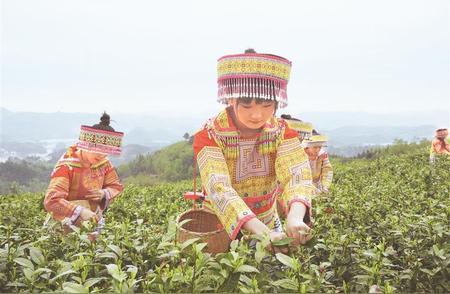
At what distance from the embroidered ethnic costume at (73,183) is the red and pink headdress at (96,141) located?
5.7 inches

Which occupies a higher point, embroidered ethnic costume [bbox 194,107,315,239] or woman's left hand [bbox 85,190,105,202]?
embroidered ethnic costume [bbox 194,107,315,239]

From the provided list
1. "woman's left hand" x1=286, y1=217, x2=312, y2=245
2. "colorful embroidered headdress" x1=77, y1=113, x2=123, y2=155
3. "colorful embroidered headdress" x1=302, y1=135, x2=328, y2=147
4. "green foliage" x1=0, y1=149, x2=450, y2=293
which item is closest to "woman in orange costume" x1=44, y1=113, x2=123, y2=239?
"colorful embroidered headdress" x1=77, y1=113, x2=123, y2=155

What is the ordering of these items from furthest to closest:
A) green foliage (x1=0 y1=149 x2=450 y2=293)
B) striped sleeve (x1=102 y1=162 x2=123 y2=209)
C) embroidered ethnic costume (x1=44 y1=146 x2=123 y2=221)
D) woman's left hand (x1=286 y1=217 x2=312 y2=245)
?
1. striped sleeve (x1=102 y1=162 x2=123 y2=209)
2. embroidered ethnic costume (x1=44 y1=146 x2=123 y2=221)
3. woman's left hand (x1=286 y1=217 x2=312 y2=245)
4. green foliage (x1=0 y1=149 x2=450 y2=293)

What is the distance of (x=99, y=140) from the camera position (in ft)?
13.1

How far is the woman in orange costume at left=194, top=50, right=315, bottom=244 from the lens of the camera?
2.50m

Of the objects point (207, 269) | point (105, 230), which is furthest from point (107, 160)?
point (207, 269)

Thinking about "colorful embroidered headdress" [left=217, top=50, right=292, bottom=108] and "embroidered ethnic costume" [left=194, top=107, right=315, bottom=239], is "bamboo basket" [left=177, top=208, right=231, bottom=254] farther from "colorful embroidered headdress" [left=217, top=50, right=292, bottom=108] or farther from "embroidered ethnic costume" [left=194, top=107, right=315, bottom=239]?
"colorful embroidered headdress" [left=217, top=50, right=292, bottom=108]

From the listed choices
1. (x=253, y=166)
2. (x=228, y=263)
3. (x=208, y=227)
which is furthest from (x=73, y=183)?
(x=228, y=263)

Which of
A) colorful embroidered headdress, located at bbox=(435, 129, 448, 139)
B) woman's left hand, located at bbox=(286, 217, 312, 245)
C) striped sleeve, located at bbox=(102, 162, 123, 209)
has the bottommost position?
woman's left hand, located at bbox=(286, 217, 312, 245)

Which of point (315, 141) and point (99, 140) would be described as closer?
point (99, 140)

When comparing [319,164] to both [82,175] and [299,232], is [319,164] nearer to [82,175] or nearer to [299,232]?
[82,175]

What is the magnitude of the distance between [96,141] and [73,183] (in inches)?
17.7

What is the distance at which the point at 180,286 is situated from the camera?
166 cm

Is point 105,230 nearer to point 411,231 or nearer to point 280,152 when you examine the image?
point 280,152
